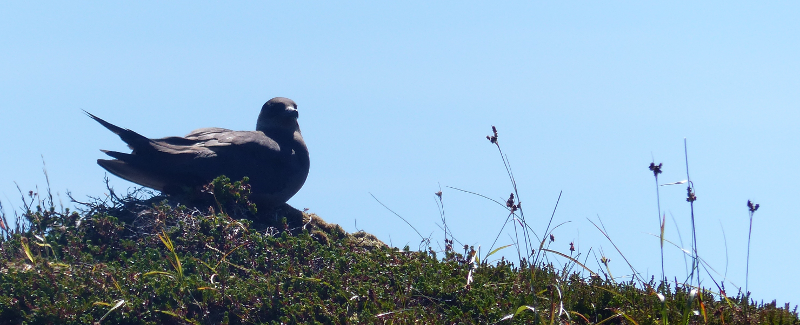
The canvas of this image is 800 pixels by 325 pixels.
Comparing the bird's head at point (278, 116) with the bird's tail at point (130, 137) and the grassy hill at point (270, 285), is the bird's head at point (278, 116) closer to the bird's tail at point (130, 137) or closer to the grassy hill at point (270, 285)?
the bird's tail at point (130, 137)

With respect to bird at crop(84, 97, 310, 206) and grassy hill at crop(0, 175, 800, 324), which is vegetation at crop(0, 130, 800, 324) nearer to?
grassy hill at crop(0, 175, 800, 324)

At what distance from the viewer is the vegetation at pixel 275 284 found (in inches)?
171

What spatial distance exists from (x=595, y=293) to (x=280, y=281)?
211cm

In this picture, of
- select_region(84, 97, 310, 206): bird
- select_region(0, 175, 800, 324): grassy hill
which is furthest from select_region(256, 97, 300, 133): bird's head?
select_region(0, 175, 800, 324): grassy hill

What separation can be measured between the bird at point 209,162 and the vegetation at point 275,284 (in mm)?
809

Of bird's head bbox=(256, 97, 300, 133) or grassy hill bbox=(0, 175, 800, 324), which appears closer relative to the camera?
grassy hill bbox=(0, 175, 800, 324)

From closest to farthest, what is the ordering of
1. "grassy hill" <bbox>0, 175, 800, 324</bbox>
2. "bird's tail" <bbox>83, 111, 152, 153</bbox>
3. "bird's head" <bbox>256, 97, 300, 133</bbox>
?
"grassy hill" <bbox>0, 175, 800, 324</bbox>
"bird's tail" <bbox>83, 111, 152, 153</bbox>
"bird's head" <bbox>256, 97, 300, 133</bbox>

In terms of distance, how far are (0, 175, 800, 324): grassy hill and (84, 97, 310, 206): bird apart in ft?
2.50

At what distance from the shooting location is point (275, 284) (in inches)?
183

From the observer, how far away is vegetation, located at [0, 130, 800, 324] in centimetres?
434

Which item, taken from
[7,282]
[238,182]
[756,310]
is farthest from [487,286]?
[7,282]

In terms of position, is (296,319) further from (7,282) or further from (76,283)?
(7,282)

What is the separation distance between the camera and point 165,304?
4.32 m

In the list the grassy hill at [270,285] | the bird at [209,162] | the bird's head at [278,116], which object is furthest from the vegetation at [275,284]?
the bird's head at [278,116]
